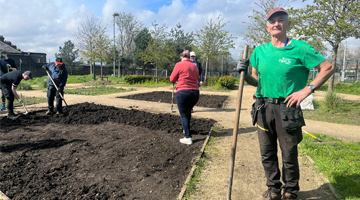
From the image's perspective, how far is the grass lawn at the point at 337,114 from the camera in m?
7.09

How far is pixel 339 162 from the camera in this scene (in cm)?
369

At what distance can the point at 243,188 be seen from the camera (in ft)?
9.53

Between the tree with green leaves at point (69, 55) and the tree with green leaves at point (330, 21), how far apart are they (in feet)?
113

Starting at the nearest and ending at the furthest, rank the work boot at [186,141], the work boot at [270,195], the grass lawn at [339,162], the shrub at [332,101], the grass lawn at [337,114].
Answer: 1. the work boot at [270,195]
2. the grass lawn at [339,162]
3. the work boot at [186,141]
4. the grass lawn at [337,114]
5. the shrub at [332,101]

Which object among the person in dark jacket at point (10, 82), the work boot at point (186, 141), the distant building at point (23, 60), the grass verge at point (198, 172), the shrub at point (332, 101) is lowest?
the grass verge at point (198, 172)

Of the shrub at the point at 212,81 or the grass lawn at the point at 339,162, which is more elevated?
the shrub at the point at 212,81

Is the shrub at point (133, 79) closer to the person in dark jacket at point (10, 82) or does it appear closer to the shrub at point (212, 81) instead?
the shrub at point (212, 81)

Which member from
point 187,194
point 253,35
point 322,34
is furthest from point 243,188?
point 253,35

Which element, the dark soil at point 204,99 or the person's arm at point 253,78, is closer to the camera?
the person's arm at point 253,78

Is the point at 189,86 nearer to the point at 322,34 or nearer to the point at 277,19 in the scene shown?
the point at 277,19

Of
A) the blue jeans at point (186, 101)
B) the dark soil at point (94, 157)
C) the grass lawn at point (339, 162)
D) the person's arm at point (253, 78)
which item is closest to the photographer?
the person's arm at point (253, 78)

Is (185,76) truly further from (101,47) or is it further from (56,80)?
(101,47)

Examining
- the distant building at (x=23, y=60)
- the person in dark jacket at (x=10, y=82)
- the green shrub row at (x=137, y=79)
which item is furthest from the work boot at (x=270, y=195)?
the distant building at (x=23, y=60)

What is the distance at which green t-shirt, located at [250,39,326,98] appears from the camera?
7.03 ft
